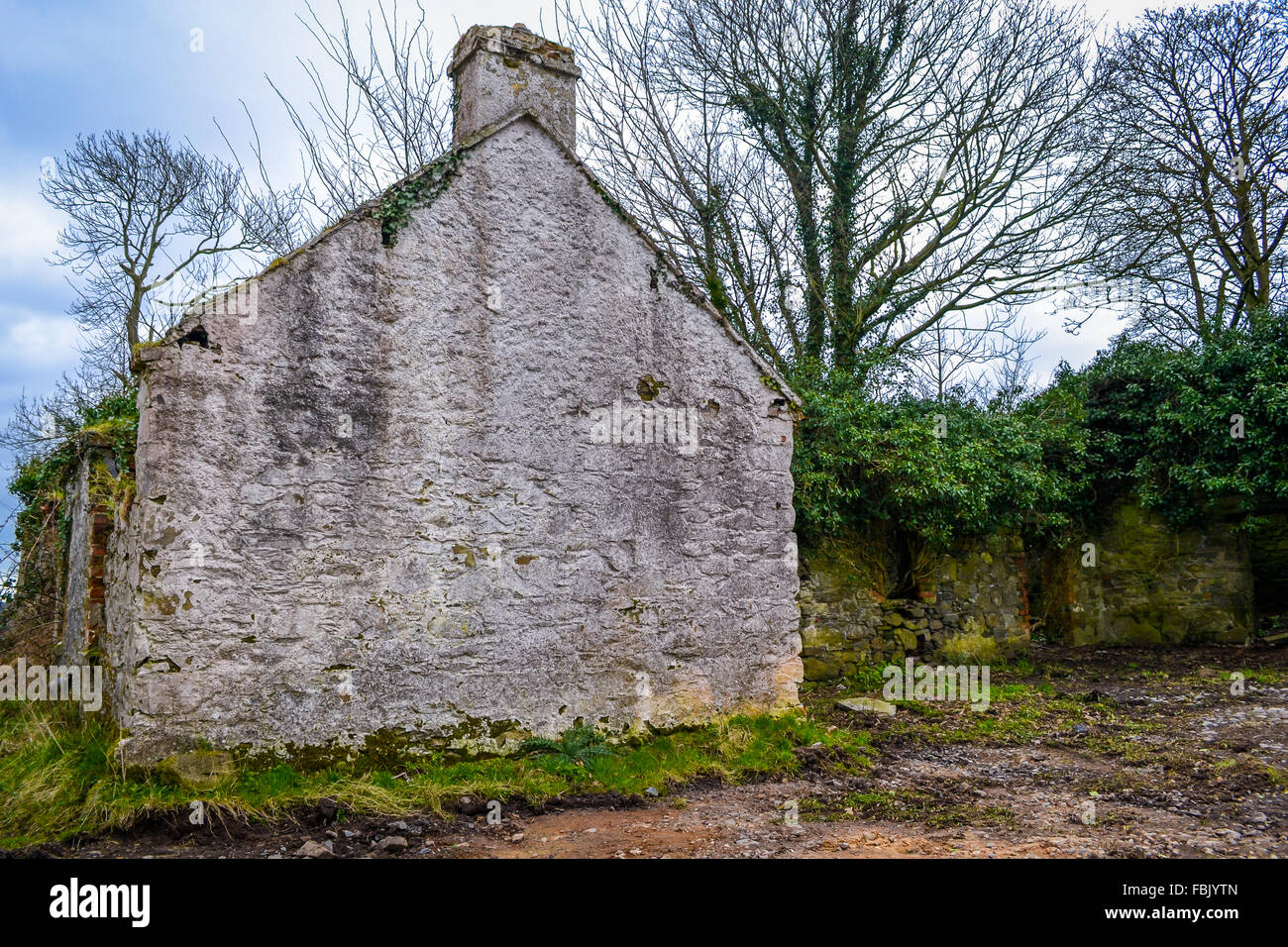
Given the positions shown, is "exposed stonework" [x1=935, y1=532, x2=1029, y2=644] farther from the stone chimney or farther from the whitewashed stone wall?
the stone chimney

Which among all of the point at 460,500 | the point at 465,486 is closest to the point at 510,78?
the point at 465,486

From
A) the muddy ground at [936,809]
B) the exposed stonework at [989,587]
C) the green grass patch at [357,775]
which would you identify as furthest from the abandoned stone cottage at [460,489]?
the exposed stonework at [989,587]

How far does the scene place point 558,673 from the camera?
7234mm

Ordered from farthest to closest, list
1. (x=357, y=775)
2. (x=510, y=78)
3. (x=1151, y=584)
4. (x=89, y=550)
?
(x=1151, y=584)
(x=510, y=78)
(x=89, y=550)
(x=357, y=775)

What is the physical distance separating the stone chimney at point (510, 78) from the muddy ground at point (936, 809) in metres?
5.62

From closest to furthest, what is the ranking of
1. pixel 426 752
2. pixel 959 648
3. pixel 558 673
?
pixel 426 752, pixel 558 673, pixel 959 648

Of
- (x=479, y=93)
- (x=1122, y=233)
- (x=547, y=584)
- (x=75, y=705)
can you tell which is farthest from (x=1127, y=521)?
(x=75, y=705)

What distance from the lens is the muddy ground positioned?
551 centimetres

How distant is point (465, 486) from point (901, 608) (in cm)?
788

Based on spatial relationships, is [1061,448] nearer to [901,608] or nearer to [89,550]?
[901,608]

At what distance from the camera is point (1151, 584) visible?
14.6m

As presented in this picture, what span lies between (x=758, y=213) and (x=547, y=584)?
10487mm

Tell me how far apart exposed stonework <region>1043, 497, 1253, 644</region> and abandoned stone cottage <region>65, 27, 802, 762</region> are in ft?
30.2

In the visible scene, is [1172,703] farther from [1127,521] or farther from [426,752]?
[426,752]
